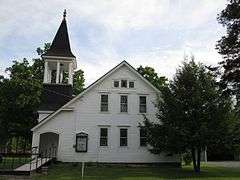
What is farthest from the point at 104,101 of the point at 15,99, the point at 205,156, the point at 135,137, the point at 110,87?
the point at 205,156

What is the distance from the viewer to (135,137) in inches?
1262

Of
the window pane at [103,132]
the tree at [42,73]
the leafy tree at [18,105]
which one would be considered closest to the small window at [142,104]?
the window pane at [103,132]

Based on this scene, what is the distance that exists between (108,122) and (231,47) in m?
11.6

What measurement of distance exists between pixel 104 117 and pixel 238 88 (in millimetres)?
11029

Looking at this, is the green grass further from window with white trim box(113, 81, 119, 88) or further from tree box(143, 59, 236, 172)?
window with white trim box(113, 81, 119, 88)

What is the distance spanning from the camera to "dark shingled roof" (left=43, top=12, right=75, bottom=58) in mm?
35875

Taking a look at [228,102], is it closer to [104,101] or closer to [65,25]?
[104,101]

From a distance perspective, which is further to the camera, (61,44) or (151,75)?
(151,75)

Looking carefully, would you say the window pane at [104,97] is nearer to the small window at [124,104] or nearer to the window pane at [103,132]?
the small window at [124,104]

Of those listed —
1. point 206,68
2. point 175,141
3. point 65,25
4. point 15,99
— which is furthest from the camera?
point 15,99

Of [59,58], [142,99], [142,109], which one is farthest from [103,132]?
[59,58]

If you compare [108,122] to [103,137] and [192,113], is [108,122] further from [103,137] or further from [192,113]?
[192,113]

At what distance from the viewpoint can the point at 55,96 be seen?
35.0 metres

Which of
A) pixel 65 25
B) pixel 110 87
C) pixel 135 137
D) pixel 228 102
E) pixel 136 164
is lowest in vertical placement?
pixel 136 164
